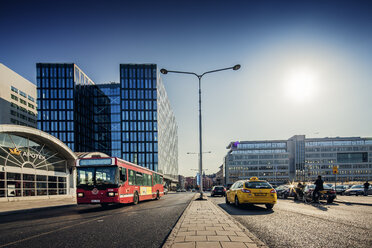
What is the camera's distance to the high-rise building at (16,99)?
217 ft

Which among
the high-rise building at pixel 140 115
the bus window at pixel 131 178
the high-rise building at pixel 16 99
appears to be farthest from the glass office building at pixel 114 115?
→ the bus window at pixel 131 178

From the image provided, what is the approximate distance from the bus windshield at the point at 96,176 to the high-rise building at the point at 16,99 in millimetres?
65480

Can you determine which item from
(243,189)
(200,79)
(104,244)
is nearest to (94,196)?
(243,189)

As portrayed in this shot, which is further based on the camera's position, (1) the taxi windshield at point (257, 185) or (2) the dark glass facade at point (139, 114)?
(2) the dark glass facade at point (139, 114)

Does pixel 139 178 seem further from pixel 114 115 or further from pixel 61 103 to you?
pixel 114 115

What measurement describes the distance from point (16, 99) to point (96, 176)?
72.6 m

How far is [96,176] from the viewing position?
13.4 meters

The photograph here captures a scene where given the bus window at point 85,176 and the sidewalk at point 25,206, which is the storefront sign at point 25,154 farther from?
the bus window at point 85,176

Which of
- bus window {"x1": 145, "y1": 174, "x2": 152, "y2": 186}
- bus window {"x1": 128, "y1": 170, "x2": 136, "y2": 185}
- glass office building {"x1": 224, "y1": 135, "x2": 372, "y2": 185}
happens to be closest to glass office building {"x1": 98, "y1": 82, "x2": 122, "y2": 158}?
glass office building {"x1": 224, "y1": 135, "x2": 372, "y2": 185}

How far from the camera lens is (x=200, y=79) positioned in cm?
2125

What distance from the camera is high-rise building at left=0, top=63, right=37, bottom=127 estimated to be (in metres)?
66.2

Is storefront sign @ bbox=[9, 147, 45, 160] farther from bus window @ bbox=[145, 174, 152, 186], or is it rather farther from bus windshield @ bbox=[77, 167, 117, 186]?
bus windshield @ bbox=[77, 167, 117, 186]

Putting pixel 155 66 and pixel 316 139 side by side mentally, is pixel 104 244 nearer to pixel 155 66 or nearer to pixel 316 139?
pixel 155 66

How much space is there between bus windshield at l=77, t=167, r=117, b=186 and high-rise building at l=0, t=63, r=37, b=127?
215 ft
